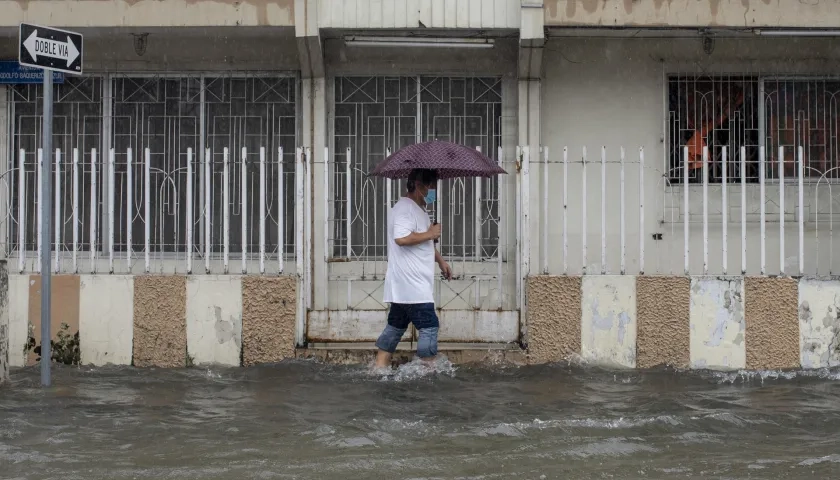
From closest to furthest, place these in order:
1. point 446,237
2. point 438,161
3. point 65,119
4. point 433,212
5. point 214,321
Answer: point 438,161, point 214,321, point 433,212, point 446,237, point 65,119

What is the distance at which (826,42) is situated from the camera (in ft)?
32.1

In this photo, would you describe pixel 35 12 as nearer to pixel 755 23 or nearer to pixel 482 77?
pixel 482 77

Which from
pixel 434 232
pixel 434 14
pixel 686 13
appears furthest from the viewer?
pixel 434 14

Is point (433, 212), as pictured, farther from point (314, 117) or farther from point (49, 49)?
point (49, 49)

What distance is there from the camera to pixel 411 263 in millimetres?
7344

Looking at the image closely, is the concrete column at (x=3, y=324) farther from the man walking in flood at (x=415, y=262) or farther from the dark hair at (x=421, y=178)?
the dark hair at (x=421, y=178)

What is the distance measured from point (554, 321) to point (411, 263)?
5.19 ft

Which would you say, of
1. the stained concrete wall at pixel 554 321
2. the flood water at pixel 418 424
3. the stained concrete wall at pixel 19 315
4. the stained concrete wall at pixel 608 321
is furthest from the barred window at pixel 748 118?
the stained concrete wall at pixel 19 315

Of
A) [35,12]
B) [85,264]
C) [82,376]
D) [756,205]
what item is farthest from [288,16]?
[756,205]

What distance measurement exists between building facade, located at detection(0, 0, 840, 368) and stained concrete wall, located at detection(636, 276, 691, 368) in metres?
0.64

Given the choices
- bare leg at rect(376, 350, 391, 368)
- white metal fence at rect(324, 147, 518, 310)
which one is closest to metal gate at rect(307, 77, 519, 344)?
white metal fence at rect(324, 147, 518, 310)

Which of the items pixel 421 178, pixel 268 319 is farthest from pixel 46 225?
pixel 421 178

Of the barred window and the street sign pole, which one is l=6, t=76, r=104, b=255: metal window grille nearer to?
the street sign pole

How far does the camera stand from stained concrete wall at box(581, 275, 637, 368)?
8.24m
